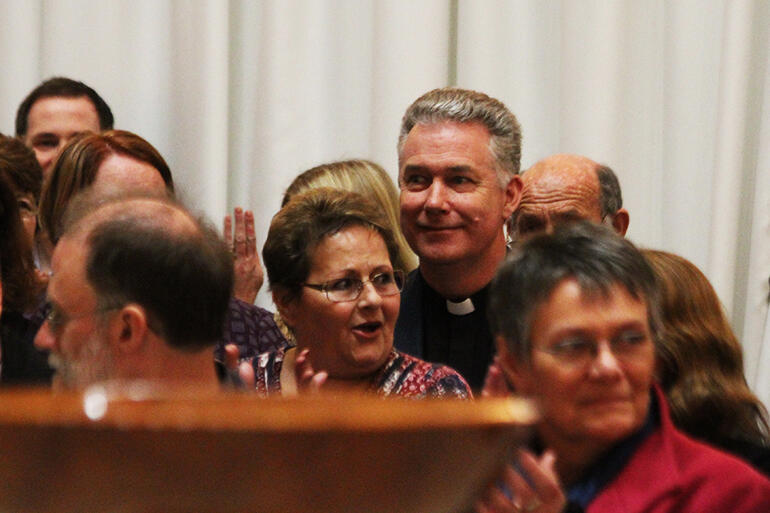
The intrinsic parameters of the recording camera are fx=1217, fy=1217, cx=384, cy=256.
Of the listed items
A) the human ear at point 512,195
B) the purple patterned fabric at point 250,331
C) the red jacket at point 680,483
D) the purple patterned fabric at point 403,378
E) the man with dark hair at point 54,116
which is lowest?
the purple patterned fabric at point 250,331

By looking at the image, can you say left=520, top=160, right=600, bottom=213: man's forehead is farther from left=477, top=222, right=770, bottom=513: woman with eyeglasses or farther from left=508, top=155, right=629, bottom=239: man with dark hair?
left=477, top=222, right=770, bottom=513: woman with eyeglasses

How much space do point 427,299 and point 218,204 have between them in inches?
47.3

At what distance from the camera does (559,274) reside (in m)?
1.77

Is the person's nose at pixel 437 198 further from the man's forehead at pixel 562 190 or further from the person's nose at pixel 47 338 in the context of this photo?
the person's nose at pixel 47 338

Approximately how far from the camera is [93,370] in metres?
1.56

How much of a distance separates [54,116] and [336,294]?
1385 mm

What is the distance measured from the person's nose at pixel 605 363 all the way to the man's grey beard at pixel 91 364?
0.65 m

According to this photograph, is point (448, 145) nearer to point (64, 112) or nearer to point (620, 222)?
point (620, 222)

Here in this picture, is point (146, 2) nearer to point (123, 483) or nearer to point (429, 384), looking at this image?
point (429, 384)

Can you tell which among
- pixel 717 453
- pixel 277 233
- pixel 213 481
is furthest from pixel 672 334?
pixel 213 481

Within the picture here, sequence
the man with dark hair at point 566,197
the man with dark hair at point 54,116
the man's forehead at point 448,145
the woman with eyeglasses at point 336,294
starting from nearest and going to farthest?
the woman with eyeglasses at point 336,294
the man's forehead at point 448,145
the man with dark hair at point 566,197
the man with dark hair at point 54,116

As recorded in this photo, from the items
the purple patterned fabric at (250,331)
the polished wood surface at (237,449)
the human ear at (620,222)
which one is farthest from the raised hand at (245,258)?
the polished wood surface at (237,449)

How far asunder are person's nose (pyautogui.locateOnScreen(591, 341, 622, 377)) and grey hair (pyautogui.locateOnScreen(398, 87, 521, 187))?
136 cm

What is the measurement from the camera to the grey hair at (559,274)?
176 cm
